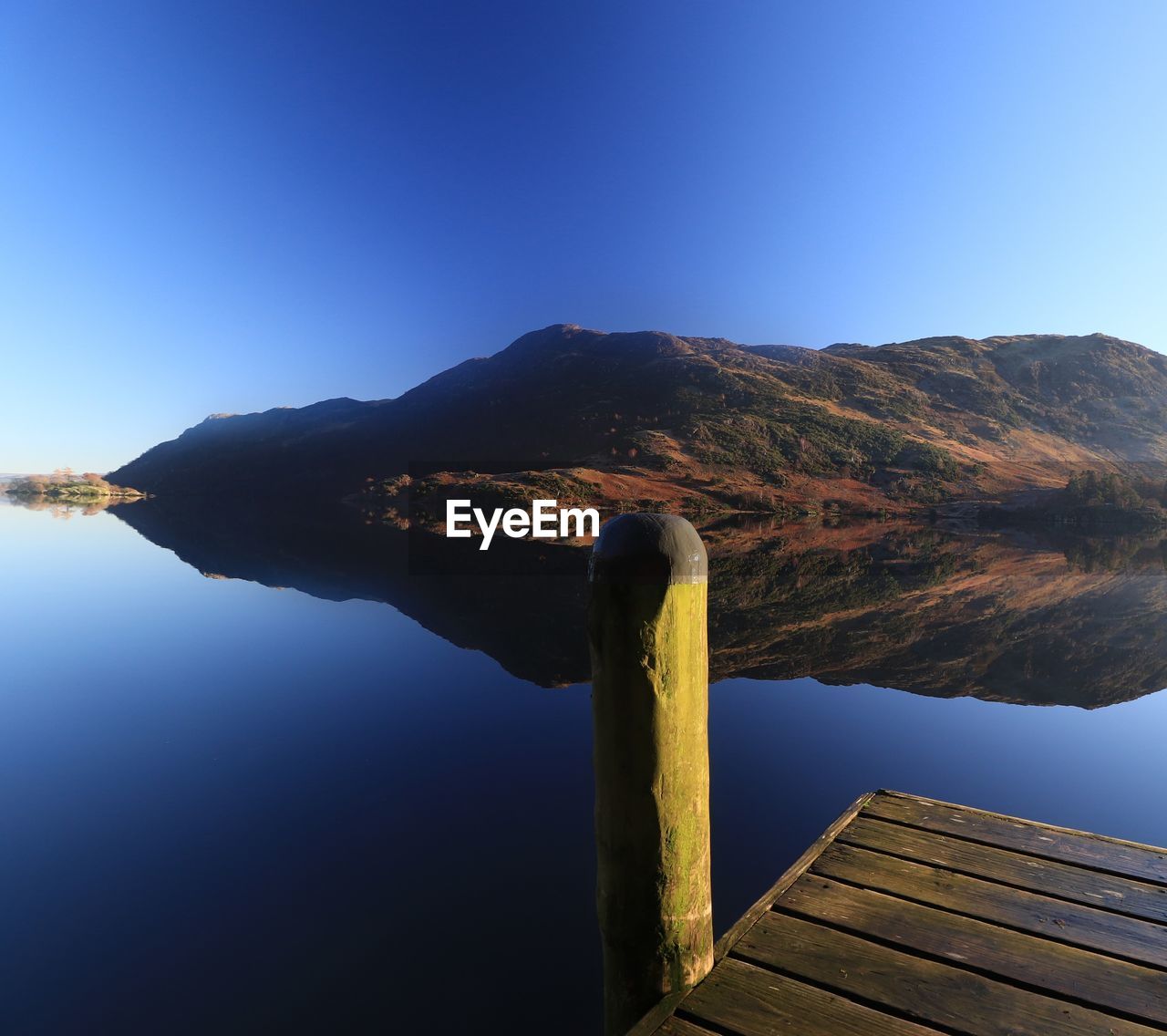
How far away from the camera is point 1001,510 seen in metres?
61.0

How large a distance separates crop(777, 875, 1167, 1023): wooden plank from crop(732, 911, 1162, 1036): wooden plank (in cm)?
8

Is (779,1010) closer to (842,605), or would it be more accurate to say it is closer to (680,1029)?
(680,1029)

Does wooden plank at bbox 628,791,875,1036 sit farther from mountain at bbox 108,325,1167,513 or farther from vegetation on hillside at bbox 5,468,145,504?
vegetation on hillside at bbox 5,468,145,504

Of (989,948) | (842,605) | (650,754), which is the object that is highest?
(650,754)

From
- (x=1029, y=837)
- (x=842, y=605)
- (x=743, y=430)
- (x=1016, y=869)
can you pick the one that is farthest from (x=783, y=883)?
(x=743, y=430)

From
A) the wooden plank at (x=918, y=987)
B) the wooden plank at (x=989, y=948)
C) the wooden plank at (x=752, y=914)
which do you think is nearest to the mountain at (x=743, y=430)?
the wooden plank at (x=752, y=914)

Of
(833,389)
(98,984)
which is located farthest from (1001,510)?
(98,984)

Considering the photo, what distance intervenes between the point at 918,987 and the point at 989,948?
1.79 feet

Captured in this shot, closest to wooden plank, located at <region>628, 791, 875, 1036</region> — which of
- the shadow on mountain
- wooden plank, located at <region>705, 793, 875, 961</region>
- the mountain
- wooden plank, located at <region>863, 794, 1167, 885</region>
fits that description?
wooden plank, located at <region>705, 793, 875, 961</region>

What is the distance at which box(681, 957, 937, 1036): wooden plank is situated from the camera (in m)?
2.29

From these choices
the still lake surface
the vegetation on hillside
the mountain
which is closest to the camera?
the still lake surface

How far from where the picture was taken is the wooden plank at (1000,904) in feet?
9.18

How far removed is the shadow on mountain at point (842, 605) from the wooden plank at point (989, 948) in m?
7.63

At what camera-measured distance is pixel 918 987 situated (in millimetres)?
2504
